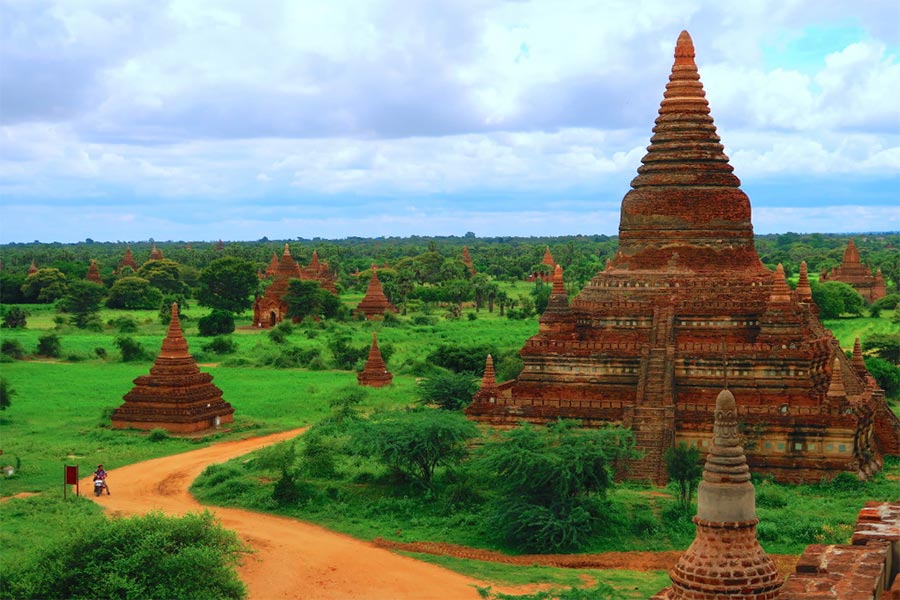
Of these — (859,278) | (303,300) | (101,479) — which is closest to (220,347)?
(303,300)

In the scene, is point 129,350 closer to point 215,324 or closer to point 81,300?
point 215,324

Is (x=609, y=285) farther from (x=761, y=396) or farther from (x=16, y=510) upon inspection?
(x=16, y=510)

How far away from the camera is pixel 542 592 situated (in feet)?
59.3

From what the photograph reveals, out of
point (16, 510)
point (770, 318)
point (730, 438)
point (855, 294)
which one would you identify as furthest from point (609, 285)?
point (855, 294)

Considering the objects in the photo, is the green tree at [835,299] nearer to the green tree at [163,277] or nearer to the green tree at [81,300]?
the green tree at [81,300]

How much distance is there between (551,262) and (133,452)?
82455mm

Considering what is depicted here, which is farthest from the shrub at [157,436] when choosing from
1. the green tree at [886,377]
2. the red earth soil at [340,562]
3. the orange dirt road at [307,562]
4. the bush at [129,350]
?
the green tree at [886,377]

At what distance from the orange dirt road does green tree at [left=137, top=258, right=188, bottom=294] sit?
233 feet

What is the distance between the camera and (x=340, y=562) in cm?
2028

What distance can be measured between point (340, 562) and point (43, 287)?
72535 mm

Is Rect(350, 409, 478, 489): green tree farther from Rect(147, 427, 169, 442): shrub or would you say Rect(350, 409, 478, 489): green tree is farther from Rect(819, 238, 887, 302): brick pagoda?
Rect(819, 238, 887, 302): brick pagoda

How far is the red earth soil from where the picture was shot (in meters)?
18.8

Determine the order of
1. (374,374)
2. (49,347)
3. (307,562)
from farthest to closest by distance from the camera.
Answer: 1. (49,347)
2. (374,374)
3. (307,562)

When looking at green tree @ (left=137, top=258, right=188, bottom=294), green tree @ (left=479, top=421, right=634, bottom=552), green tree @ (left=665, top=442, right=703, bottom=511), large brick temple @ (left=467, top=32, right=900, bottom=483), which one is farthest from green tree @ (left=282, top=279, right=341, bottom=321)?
green tree @ (left=479, top=421, right=634, bottom=552)
